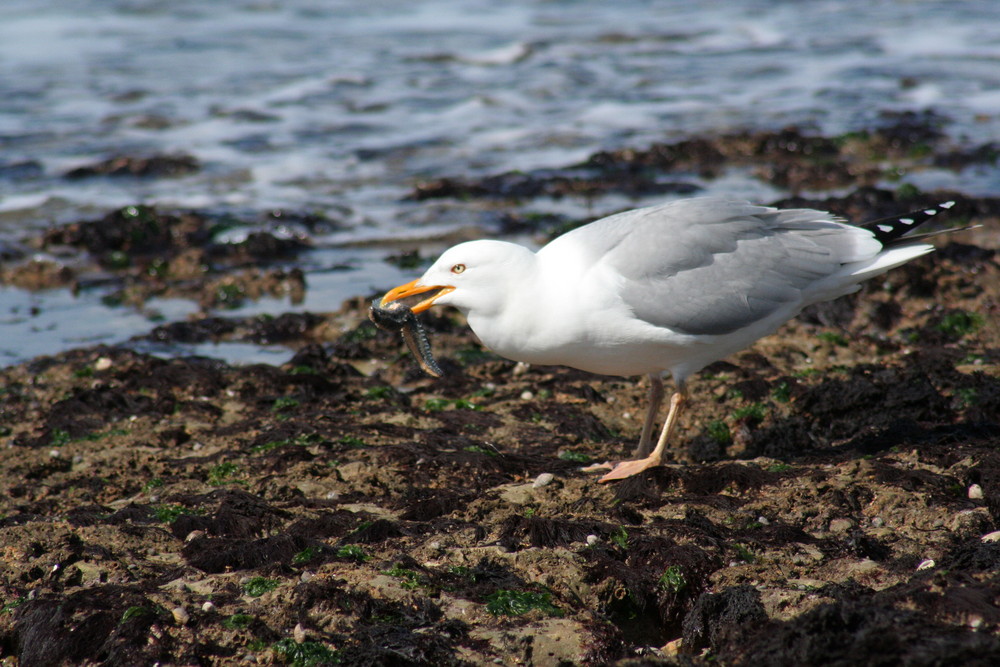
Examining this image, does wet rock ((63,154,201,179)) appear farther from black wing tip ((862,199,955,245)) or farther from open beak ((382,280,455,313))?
black wing tip ((862,199,955,245))

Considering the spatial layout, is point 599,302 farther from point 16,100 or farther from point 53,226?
point 16,100

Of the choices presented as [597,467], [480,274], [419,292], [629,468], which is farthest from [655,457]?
[419,292]

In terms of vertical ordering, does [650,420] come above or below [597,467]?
above

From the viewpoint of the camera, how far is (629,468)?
15.5ft

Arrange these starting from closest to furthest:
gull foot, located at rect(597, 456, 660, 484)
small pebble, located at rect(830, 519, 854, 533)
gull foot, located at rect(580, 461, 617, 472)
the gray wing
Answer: small pebble, located at rect(830, 519, 854, 533) < the gray wing < gull foot, located at rect(597, 456, 660, 484) < gull foot, located at rect(580, 461, 617, 472)

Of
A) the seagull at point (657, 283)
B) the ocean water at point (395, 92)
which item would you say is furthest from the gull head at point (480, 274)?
the ocean water at point (395, 92)

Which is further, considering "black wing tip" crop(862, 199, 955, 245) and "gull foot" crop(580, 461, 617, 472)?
"black wing tip" crop(862, 199, 955, 245)

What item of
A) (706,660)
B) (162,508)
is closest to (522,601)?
(706,660)

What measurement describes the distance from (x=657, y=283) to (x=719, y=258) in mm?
414

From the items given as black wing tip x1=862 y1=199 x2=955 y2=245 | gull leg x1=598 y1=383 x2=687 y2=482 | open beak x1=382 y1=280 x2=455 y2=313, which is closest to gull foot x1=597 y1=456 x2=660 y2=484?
gull leg x1=598 y1=383 x2=687 y2=482

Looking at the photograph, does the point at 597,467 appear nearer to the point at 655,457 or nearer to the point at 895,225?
the point at 655,457

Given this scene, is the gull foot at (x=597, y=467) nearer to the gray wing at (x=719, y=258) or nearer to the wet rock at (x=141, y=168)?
the gray wing at (x=719, y=258)

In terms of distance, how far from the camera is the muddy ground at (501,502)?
3.31m

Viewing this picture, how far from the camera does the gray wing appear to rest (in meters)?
4.55
